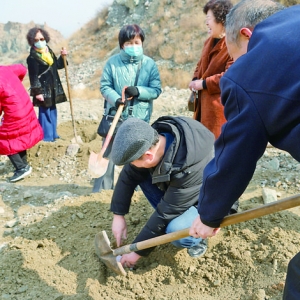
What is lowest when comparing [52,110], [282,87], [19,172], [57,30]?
[57,30]

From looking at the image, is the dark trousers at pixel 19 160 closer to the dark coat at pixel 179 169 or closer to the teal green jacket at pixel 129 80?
the teal green jacket at pixel 129 80

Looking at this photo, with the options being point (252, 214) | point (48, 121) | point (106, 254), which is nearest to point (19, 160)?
point (48, 121)

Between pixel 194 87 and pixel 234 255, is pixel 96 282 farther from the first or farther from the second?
pixel 194 87

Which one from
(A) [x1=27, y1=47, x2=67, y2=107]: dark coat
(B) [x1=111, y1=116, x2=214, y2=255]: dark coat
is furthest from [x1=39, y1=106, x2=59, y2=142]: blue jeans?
(B) [x1=111, y1=116, x2=214, y2=255]: dark coat

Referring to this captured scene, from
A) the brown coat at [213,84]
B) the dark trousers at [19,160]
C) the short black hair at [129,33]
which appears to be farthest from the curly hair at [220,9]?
the dark trousers at [19,160]

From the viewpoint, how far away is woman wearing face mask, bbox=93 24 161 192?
3.71 metres

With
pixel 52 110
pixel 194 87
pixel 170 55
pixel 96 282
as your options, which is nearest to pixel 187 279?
pixel 96 282

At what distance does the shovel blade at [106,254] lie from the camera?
2625 millimetres

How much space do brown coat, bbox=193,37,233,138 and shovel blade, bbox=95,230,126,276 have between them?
141cm

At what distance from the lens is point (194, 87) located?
340 centimetres

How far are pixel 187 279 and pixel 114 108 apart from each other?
75.9 inches

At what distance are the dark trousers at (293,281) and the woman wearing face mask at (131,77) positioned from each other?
8.06 ft

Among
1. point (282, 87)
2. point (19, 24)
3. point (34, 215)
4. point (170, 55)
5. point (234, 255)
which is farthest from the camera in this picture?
point (19, 24)

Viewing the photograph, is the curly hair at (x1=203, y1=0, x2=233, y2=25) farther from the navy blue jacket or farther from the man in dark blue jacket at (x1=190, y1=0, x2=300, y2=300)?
the navy blue jacket
